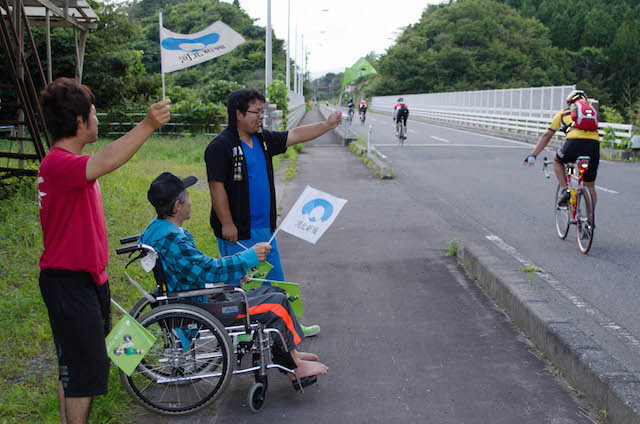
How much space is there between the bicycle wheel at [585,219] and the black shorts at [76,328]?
20.1ft

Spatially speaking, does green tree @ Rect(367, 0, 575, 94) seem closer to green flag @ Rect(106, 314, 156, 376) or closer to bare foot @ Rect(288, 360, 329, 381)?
bare foot @ Rect(288, 360, 329, 381)

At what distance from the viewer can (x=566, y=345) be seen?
164 inches

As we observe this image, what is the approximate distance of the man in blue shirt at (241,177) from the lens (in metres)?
4.41

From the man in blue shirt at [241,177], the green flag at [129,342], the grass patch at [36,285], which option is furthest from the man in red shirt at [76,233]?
the man in blue shirt at [241,177]

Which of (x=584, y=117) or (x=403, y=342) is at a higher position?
(x=584, y=117)

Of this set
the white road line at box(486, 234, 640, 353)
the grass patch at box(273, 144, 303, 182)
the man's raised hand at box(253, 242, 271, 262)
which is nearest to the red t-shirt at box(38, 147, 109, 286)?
the man's raised hand at box(253, 242, 271, 262)

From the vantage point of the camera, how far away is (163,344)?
3.82 metres

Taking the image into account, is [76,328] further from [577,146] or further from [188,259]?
[577,146]

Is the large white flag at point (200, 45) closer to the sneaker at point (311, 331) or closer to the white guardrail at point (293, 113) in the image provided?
the sneaker at point (311, 331)

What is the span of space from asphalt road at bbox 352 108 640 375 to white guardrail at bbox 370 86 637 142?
5609mm

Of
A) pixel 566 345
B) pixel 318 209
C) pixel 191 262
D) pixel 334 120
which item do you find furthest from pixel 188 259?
pixel 566 345

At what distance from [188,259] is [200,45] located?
23.2 feet

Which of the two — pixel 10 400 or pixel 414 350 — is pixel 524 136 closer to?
pixel 414 350

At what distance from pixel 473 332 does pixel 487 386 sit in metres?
1.00
